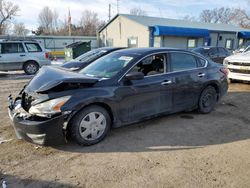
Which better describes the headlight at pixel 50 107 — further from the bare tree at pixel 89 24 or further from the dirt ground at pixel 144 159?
the bare tree at pixel 89 24

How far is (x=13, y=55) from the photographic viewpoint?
12047 millimetres

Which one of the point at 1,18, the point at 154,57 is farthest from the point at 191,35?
the point at 1,18

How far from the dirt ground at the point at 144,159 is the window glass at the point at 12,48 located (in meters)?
8.44

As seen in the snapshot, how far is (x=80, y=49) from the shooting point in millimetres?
17953

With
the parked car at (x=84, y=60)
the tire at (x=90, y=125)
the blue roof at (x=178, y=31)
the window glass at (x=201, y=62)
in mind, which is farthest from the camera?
the blue roof at (x=178, y=31)

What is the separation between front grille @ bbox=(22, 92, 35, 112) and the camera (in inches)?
145

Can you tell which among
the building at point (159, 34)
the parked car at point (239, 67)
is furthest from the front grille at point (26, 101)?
the building at point (159, 34)

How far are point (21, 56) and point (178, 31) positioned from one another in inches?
587

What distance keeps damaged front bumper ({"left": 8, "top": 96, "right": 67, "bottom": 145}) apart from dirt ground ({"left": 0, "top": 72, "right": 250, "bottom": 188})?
0.81 ft

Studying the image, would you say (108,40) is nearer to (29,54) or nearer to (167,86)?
(29,54)

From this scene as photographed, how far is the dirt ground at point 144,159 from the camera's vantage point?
9.61 feet

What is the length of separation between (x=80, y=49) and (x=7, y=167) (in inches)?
611

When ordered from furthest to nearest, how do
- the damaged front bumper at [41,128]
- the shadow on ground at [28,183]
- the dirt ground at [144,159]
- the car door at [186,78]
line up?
the car door at [186,78] < the damaged front bumper at [41,128] < the dirt ground at [144,159] < the shadow on ground at [28,183]

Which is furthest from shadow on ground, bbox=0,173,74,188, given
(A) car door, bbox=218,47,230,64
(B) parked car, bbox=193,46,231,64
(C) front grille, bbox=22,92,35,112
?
(A) car door, bbox=218,47,230,64
